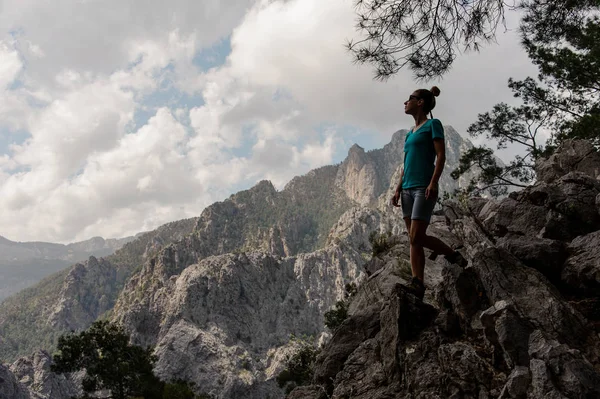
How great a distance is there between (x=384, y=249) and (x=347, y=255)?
486 feet

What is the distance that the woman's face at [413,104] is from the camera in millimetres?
6625

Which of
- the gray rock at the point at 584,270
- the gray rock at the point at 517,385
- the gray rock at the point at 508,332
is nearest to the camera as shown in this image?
the gray rock at the point at 517,385

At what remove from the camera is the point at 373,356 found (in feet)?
22.1

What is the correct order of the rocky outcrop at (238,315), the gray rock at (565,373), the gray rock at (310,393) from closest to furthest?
the gray rock at (565,373), the gray rock at (310,393), the rocky outcrop at (238,315)

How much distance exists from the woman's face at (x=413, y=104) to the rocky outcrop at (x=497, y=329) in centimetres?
242

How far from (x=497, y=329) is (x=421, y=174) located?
7.99ft

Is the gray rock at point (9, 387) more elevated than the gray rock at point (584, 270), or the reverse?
the gray rock at point (584, 270)

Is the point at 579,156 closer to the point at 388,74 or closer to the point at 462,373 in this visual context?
the point at 388,74

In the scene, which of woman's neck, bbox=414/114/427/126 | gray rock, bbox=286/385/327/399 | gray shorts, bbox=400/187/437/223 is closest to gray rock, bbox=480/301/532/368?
gray shorts, bbox=400/187/437/223

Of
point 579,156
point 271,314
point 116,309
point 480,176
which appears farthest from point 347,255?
point 579,156

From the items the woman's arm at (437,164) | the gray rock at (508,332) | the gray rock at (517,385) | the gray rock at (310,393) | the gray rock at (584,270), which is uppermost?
the woman's arm at (437,164)

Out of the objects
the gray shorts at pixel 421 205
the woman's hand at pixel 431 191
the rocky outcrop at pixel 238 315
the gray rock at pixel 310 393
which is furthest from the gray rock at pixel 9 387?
the woman's hand at pixel 431 191

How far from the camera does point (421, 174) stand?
6414mm

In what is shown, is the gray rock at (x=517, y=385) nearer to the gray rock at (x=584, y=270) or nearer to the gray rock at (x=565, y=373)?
the gray rock at (x=565, y=373)
